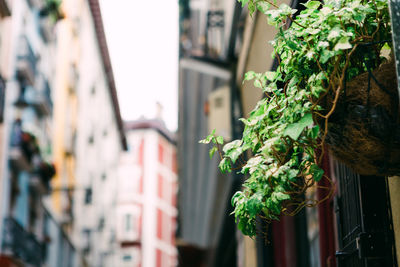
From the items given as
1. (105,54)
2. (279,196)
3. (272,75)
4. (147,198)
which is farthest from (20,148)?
(147,198)

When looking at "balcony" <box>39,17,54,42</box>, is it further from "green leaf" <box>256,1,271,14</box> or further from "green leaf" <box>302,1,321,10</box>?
"green leaf" <box>302,1,321,10</box>

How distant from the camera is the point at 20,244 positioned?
17.2 m

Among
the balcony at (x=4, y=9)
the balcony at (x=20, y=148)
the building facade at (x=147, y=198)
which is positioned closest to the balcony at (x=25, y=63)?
the balcony at (x=4, y=9)

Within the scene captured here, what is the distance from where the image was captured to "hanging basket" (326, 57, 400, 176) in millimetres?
2363

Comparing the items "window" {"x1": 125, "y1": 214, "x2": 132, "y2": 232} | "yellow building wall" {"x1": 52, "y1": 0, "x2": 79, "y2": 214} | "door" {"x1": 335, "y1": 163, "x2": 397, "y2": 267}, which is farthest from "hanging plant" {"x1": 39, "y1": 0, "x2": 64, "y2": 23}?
"window" {"x1": 125, "y1": 214, "x2": 132, "y2": 232}

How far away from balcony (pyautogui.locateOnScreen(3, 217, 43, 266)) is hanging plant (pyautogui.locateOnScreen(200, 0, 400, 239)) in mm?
14416

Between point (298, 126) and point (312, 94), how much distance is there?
0.49 feet

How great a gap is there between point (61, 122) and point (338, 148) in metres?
22.4

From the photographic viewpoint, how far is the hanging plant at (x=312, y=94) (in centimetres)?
236

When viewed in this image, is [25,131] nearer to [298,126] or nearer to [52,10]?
[52,10]

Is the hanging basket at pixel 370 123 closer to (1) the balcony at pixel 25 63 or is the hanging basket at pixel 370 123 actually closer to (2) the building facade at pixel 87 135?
(1) the balcony at pixel 25 63

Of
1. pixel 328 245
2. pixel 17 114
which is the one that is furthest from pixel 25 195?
pixel 328 245

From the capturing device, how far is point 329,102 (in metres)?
2.45

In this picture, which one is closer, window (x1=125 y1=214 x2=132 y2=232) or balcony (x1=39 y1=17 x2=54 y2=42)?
balcony (x1=39 y1=17 x2=54 y2=42)
